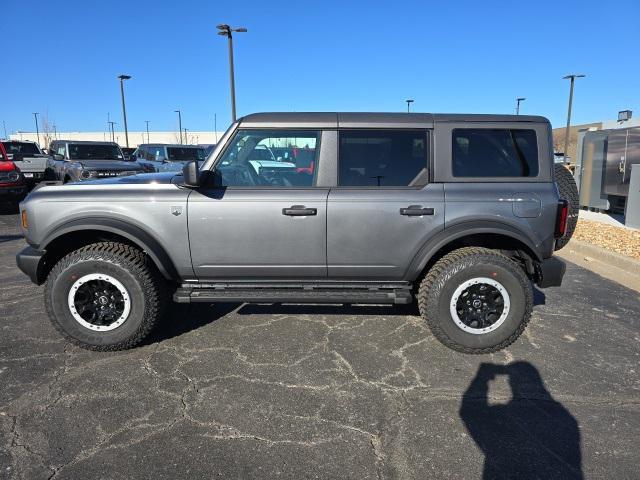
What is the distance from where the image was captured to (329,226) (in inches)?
138

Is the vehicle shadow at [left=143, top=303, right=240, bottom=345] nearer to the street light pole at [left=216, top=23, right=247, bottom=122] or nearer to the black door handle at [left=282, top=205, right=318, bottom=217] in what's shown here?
the black door handle at [left=282, top=205, right=318, bottom=217]

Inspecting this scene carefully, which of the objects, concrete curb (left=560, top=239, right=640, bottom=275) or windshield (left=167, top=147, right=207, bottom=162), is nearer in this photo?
concrete curb (left=560, top=239, right=640, bottom=275)

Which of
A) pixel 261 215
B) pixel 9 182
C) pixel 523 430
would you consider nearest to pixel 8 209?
pixel 9 182

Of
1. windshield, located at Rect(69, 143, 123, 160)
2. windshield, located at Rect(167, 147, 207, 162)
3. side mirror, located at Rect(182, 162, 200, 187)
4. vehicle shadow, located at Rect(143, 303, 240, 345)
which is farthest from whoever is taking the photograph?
windshield, located at Rect(167, 147, 207, 162)

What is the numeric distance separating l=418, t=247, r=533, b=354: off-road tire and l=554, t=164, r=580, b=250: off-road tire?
0.66 meters

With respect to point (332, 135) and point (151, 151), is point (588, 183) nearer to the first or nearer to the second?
point (332, 135)

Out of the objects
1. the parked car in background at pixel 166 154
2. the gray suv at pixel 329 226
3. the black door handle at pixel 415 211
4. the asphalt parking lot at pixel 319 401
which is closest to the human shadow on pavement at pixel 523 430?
the asphalt parking lot at pixel 319 401

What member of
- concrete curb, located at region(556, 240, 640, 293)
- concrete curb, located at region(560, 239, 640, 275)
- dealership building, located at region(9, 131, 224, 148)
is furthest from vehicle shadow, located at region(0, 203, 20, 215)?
dealership building, located at region(9, 131, 224, 148)

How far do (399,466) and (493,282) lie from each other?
1777 millimetres

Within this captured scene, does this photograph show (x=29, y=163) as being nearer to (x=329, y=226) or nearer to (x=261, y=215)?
(x=261, y=215)

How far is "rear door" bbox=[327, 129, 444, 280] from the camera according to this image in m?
3.50

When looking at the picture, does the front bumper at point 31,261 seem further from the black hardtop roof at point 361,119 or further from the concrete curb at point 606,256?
the concrete curb at point 606,256

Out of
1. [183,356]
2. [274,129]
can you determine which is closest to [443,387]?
[183,356]

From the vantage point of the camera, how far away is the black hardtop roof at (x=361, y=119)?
3.63 m
